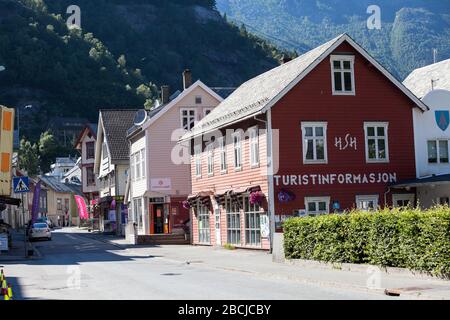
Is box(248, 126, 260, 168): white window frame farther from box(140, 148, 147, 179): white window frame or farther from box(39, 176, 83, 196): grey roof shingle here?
box(39, 176, 83, 196): grey roof shingle

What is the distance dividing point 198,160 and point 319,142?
1013cm

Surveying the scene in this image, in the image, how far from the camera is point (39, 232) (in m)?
53.6

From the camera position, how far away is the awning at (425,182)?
99.4 feet

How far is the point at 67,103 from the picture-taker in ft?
557

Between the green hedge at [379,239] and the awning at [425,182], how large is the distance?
829 centimetres

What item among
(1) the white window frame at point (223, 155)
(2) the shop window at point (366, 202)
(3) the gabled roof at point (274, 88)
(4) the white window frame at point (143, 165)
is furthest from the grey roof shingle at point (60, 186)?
(2) the shop window at point (366, 202)

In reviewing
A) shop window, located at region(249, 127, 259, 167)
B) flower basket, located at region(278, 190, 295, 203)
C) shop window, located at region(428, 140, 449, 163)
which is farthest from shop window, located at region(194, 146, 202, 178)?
shop window, located at region(428, 140, 449, 163)

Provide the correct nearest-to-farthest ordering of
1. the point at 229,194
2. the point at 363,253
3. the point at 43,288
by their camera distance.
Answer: the point at 43,288
the point at 363,253
the point at 229,194
